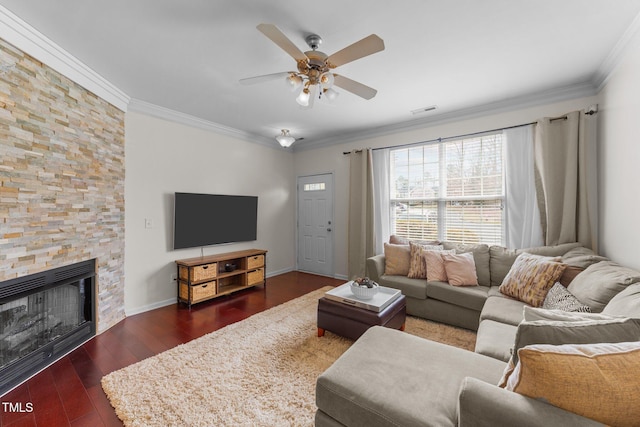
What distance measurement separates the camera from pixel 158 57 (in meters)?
2.35

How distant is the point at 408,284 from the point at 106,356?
10.0 feet

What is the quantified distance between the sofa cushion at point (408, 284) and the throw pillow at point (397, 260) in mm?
105

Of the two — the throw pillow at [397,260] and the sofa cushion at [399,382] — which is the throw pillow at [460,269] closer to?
the throw pillow at [397,260]

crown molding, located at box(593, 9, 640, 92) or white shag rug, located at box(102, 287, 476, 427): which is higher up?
crown molding, located at box(593, 9, 640, 92)

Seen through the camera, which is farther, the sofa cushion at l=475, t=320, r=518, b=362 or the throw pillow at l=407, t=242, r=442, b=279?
the throw pillow at l=407, t=242, r=442, b=279

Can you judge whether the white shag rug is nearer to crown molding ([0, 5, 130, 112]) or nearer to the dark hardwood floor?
the dark hardwood floor

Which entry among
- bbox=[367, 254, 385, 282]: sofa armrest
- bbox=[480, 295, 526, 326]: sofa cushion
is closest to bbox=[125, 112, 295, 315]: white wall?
bbox=[367, 254, 385, 282]: sofa armrest

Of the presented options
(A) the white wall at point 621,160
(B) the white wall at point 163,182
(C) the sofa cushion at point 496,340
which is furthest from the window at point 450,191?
(B) the white wall at point 163,182

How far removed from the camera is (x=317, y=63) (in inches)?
79.4

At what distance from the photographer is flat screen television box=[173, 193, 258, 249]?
3646mm

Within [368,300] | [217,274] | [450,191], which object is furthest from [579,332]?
[217,274]

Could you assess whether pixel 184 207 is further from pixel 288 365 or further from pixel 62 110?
pixel 288 365

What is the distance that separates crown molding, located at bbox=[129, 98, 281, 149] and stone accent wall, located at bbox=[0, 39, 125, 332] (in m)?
0.27

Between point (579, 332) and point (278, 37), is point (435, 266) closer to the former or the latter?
point (579, 332)
